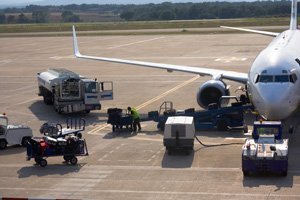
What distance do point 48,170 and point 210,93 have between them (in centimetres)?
1312

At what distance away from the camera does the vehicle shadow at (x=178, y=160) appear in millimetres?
24766

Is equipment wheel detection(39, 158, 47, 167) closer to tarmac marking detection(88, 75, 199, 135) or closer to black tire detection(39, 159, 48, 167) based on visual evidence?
black tire detection(39, 159, 48, 167)

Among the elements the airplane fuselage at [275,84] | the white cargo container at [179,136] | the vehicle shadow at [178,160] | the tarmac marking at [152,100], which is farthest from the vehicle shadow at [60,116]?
the airplane fuselage at [275,84]

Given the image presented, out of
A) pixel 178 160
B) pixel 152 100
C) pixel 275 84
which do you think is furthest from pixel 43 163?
pixel 152 100

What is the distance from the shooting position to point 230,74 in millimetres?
36594

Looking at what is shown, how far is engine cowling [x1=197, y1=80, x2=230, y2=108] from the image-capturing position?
3475 centimetres

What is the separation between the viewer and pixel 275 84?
2731cm

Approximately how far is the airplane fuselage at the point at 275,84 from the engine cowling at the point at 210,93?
472cm

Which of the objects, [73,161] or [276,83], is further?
[276,83]

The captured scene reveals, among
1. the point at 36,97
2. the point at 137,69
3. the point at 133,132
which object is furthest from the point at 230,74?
the point at 137,69

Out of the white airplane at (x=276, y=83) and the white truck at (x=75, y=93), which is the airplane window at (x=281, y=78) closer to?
the white airplane at (x=276, y=83)

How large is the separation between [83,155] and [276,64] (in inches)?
389

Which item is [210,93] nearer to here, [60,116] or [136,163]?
[60,116]

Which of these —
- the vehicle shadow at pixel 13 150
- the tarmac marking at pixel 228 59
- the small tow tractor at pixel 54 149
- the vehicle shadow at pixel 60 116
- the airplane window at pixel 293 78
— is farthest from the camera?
the tarmac marking at pixel 228 59
